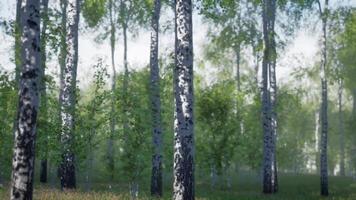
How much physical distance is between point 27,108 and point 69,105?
7.96m

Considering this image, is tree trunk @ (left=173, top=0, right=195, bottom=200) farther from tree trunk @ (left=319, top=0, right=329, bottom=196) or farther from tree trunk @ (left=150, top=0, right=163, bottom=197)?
tree trunk @ (left=319, top=0, right=329, bottom=196)

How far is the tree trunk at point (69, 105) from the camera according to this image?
55.2ft

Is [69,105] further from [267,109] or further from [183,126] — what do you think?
[267,109]

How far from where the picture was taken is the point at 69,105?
17281mm

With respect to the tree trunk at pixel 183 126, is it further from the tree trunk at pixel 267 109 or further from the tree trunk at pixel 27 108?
the tree trunk at pixel 267 109

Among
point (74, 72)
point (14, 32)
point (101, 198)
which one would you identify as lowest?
point (101, 198)

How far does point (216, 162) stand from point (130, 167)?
8.18 meters

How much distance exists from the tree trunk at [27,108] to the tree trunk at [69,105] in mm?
6948

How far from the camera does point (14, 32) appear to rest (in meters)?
18.2

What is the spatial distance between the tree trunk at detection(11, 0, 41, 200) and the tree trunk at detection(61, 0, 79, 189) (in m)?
6.95

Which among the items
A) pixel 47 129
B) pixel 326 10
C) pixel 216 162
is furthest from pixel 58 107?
pixel 326 10

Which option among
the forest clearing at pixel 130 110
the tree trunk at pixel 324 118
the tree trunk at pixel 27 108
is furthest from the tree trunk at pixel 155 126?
the tree trunk at pixel 27 108

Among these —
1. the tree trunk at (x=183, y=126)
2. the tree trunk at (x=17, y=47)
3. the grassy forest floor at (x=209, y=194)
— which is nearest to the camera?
the tree trunk at (x=183, y=126)

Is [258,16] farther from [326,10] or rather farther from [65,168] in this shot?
[65,168]
